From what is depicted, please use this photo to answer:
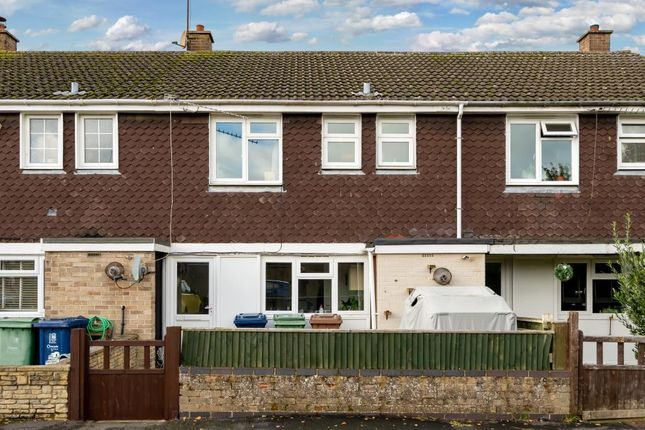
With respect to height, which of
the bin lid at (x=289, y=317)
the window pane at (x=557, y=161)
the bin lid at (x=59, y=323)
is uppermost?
the window pane at (x=557, y=161)

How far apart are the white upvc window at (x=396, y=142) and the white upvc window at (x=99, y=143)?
209 inches

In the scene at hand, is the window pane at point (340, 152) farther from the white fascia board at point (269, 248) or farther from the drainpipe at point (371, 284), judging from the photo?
the drainpipe at point (371, 284)

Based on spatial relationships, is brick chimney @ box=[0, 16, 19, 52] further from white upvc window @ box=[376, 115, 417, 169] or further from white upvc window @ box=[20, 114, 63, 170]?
Answer: white upvc window @ box=[376, 115, 417, 169]

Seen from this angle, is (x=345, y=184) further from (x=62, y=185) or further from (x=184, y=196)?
(x=62, y=185)

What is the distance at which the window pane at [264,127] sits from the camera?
15219mm

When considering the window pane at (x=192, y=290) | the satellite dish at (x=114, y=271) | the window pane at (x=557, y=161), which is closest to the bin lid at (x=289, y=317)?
the window pane at (x=192, y=290)

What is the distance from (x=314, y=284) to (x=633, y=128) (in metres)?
7.20

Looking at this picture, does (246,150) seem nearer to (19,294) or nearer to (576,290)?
(19,294)

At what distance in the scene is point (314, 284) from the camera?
1514 centimetres

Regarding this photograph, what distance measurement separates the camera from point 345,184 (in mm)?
15148

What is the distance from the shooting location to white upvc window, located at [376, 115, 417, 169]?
49.9ft

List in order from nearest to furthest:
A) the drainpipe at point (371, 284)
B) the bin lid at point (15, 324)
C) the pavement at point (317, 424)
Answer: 1. the pavement at point (317, 424)
2. the bin lid at point (15, 324)
3. the drainpipe at point (371, 284)

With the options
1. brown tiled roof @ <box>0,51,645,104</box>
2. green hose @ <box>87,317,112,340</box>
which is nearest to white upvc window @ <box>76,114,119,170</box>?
brown tiled roof @ <box>0,51,645,104</box>

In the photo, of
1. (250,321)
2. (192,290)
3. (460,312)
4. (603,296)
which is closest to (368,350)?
(460,312)
